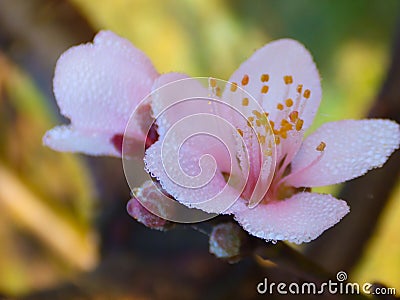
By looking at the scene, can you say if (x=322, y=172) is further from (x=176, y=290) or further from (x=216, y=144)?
(x=176, y=290)

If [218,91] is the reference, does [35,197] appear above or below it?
below

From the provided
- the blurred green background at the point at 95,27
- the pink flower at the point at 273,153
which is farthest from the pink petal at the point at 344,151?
the blurred green background at the point at 95,27

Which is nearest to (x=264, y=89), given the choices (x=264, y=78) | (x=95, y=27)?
(x=264, y=78)

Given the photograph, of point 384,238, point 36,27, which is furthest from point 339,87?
point 36,27

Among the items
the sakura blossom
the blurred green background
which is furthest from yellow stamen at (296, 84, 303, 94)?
the blurred green background

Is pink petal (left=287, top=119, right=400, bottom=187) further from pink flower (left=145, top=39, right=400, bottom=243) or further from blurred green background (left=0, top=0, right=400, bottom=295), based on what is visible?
blurred green background (left=0, top=0, right=400, bottom=295)

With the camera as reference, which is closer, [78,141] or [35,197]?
[78,141]

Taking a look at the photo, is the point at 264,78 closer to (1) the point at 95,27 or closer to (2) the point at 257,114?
(2) the point at 257,114
